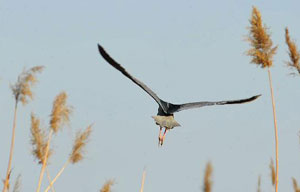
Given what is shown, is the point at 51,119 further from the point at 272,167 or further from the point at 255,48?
the point at 255,48

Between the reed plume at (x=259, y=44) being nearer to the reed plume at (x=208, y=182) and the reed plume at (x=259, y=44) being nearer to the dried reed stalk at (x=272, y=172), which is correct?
the dried reed stalk at (x=272, y=172)

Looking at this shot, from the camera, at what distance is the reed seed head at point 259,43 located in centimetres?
770

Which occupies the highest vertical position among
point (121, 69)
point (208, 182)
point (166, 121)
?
point (121, 69)

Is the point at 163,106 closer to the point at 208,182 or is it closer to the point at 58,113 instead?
the point at 58,113

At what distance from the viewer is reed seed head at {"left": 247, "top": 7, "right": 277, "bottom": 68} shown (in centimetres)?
770

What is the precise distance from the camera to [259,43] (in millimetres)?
7914

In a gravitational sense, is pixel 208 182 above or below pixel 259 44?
below

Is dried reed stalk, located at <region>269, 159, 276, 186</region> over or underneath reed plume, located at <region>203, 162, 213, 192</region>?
over

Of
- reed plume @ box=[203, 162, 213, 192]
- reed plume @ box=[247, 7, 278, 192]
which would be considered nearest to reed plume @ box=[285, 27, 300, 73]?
reed plume @ box=[247, 7, 278, 192]

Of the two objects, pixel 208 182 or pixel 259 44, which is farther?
pixel 259 44

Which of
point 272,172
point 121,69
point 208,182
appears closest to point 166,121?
point 121,69

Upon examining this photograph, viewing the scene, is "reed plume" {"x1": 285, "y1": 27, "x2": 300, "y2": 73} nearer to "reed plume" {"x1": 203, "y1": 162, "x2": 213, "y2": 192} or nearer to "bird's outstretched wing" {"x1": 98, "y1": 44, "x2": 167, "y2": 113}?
"bird's outstretched wing" {"x1": 98, "y1": 44, "x2": 167, "y2": 113}

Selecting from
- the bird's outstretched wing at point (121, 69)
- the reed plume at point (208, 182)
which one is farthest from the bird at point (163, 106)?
the reed plume at point (208, 182)

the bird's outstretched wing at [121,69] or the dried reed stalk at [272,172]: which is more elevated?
the bird's outstretched wing at [121,69]
